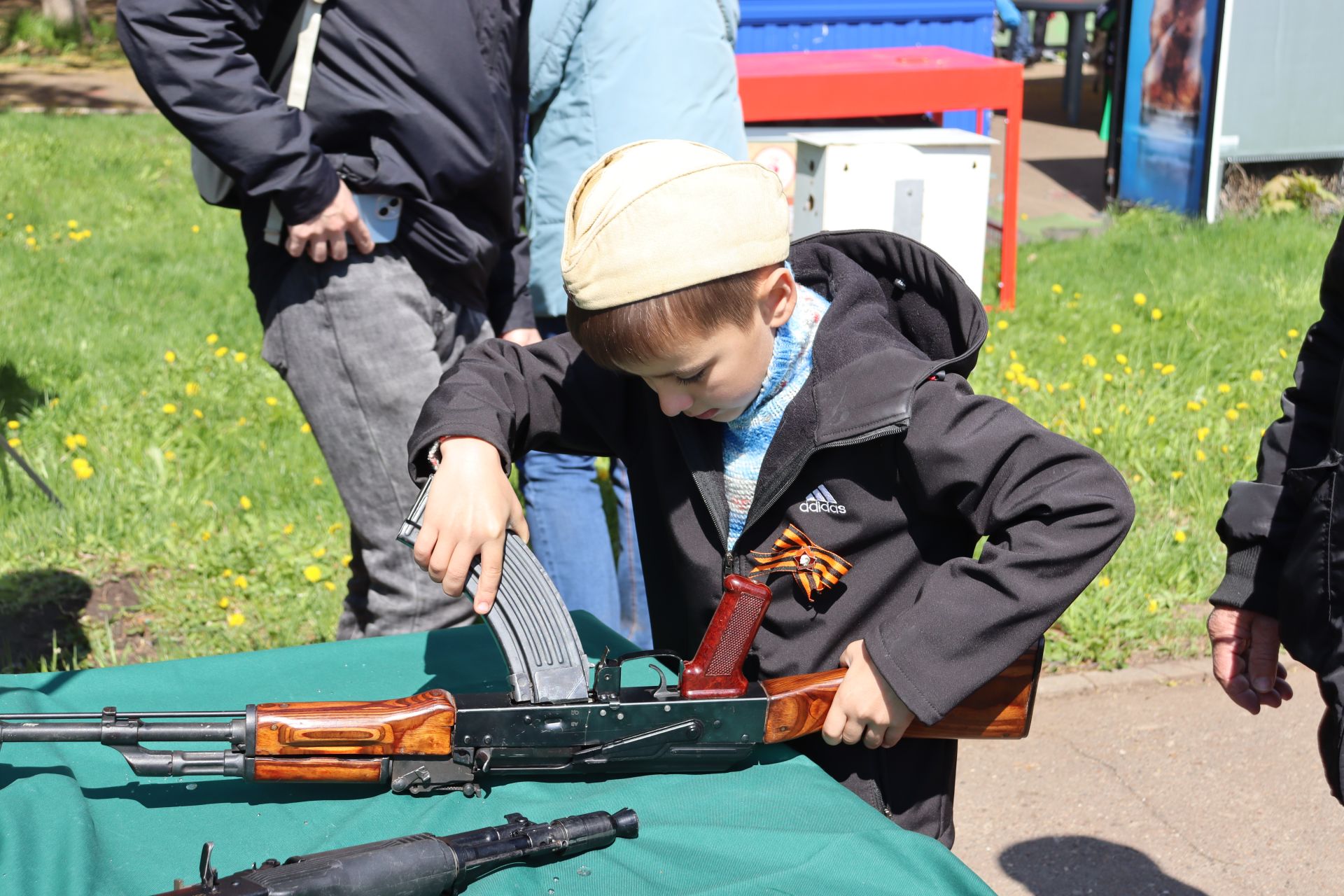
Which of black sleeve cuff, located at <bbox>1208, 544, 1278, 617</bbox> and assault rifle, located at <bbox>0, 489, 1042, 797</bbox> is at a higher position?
black sleeve cuff, located at <bbox>1208, 544, 1278, 617</bbox>

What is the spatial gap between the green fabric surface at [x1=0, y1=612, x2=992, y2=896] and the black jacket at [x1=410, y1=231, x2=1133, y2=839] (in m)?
0.23

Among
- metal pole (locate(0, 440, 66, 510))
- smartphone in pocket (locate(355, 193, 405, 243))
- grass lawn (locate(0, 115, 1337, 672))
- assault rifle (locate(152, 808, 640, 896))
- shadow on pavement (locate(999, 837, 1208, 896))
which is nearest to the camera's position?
assault rifle (locate(152, 808, 640, 896))

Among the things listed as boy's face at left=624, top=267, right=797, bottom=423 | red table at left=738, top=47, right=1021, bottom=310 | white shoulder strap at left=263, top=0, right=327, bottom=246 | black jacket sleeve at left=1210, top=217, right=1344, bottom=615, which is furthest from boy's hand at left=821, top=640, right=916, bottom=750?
red table at left=738, top=47, right=1021, bottom=310

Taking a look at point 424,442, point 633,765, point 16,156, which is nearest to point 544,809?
point 633,765

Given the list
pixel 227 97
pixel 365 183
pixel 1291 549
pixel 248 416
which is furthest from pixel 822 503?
pixel 248 416

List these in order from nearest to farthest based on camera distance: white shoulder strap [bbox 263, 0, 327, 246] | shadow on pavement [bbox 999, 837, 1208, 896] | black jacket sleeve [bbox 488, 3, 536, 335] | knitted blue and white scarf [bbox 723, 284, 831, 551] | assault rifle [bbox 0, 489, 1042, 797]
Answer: assault rifle [bbox 0, 489, 1042, 797] → knitted blue and white scarf [bbox 723, 284, 831, 551] → white shoulder strap [bbox 263, 0, 327, 246] → shadow on pavement [bbox 999, 837, 1208, 896] → black jacket sleeve [bbox 488, 3, 536, 335]

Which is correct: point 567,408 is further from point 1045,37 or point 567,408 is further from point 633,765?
point 1045,37

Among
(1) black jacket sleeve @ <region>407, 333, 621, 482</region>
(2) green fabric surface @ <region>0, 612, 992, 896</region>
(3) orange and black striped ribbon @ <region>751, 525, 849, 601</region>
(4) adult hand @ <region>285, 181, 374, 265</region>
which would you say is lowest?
(2) green fabric surface @ <region>0, 612, 992, 896</region>

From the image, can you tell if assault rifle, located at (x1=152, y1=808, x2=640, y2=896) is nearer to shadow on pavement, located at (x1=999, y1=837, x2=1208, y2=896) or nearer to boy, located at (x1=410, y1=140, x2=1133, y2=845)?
boy, located at (x1=410, y1=140, x2=1133, y2=845)

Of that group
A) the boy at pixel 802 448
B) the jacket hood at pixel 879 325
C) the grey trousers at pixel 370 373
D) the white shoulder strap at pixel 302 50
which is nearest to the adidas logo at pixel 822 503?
the boy at pixel 802 448

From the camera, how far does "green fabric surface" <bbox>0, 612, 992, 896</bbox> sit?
158 centimetres

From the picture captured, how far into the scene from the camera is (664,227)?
1718 mm

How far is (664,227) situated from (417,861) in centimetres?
88

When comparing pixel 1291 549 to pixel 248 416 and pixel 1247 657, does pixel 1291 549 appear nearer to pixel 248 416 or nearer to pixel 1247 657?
pixel 1247 657
